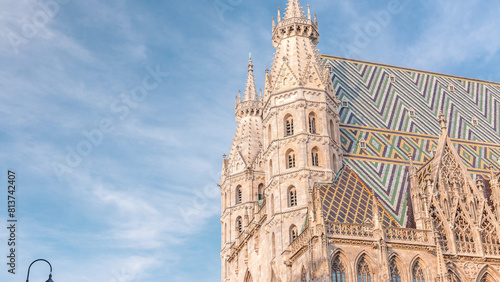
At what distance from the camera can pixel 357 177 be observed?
1702 inches

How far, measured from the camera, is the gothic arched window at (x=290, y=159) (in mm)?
42856

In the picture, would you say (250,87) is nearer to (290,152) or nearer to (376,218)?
(290,152)

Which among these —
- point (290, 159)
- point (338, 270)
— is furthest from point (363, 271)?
point (290, 159)

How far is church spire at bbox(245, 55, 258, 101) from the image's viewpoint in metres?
59.4

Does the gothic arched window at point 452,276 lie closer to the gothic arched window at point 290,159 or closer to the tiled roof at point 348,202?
the tiled roof at point 348,202

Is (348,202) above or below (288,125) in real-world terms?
below

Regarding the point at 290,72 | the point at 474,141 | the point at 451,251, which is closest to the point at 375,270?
the point at 451,251

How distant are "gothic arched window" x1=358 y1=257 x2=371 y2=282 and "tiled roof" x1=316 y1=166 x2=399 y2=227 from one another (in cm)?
278

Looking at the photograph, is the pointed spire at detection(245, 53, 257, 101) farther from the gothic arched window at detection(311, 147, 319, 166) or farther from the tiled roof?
the tiled roof

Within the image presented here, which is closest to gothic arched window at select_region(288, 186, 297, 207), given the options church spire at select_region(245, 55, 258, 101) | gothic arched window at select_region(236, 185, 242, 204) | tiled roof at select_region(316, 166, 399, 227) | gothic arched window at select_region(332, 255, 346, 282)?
tiled roof at select_region(316, 166, 399, 227)

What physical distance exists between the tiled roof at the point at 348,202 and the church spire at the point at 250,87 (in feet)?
60.0

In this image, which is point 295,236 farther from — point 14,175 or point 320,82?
point 14,175

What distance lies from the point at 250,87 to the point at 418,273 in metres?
27.4

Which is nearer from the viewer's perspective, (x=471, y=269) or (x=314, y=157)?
(x=471, y=269)
